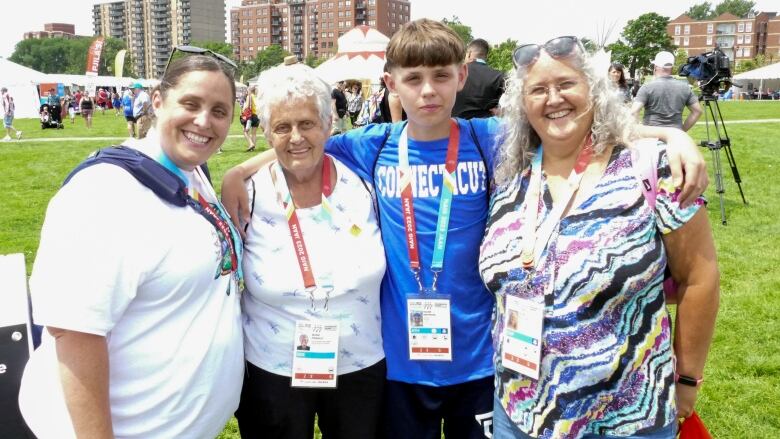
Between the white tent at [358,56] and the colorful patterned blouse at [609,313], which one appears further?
the white tent at [358,56]

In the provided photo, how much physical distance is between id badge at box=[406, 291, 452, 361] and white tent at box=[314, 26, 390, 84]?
14566 mm

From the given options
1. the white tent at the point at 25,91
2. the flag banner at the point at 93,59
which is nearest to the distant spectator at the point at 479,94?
the white tent at the point at 25,91

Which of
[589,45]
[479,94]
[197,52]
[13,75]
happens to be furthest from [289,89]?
[13,75]

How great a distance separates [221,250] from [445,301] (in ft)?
2.85

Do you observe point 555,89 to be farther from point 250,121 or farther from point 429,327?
point 250,121

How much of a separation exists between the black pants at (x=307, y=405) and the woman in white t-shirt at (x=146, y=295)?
240 mm

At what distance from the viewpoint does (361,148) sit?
257 centimetres

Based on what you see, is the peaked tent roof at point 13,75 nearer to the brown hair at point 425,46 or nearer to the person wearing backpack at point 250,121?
Answer: the person wearing backpack at point 250,121

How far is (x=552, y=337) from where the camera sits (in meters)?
1.87

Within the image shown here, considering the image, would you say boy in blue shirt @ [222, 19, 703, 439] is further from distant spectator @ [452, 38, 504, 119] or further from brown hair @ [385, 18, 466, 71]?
distant spectator @ [452, 38, 504, 119]

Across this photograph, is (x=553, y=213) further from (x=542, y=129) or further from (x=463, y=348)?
(x=463, y=348)

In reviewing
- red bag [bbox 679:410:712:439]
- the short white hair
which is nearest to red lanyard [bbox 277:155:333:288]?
the short white hair

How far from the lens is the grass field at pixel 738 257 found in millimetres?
3744

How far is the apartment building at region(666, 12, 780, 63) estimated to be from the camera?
372 ft
